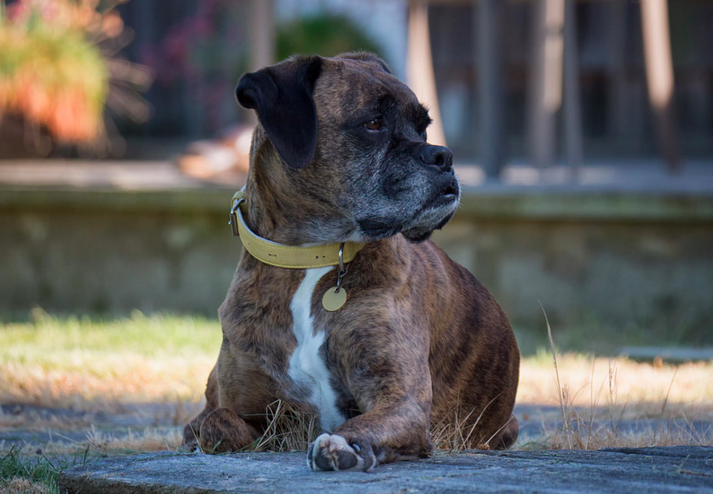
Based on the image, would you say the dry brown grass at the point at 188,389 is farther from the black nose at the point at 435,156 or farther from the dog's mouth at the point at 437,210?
the black nose at the point at 435,156

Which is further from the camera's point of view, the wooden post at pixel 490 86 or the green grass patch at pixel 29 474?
the wooden post at pixel 490 86

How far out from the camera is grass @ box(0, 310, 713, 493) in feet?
9.60

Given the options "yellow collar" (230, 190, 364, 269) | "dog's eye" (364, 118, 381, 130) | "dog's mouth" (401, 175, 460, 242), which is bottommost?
"yellow collar" (230, 190, 364, 269)

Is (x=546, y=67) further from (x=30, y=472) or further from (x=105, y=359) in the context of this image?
(x=30, y=472)

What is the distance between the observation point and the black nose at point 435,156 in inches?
110

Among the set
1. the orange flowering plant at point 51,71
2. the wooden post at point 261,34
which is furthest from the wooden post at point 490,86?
the orange flowering plant at point 51,71

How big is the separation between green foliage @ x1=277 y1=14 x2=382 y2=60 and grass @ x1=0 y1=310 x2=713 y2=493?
5595 mm

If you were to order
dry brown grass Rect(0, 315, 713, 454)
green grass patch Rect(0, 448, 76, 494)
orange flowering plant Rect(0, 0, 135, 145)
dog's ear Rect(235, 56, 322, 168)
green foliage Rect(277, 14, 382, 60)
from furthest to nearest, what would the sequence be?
green foliage Rect(277, 14, 382, 60) < orange flowering plant Rect(0, 0, 135, 145) < dry brown grass Rect(0, 315, 713, 454) < dog's ear Rect(235, 56, 322, 168) < green grass patch Rect(0, 448, 76, 494)

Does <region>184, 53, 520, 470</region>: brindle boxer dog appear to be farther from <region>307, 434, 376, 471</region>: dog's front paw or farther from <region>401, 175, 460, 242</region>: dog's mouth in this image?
<region>307, 434, 376, 471</region>: dog's front paw

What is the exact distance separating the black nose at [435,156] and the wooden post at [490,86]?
3496 millimetres

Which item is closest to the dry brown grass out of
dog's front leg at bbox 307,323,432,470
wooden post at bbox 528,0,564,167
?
dog's front leg at bbox 307,323,432,470

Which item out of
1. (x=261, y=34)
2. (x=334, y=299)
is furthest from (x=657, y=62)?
(x=334, y=299)

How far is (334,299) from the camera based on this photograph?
2.77 m

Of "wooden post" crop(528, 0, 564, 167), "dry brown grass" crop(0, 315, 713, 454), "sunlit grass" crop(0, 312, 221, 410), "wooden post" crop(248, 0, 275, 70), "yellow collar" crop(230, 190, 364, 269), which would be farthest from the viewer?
"wooden post" crop(248, 0, 275, 70)
